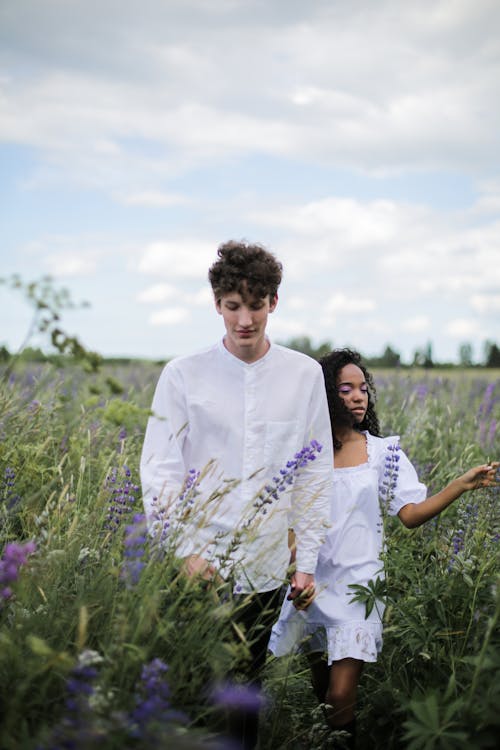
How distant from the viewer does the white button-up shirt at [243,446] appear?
9.40ft

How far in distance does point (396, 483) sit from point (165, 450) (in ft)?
3.88

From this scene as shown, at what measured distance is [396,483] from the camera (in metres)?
3.45

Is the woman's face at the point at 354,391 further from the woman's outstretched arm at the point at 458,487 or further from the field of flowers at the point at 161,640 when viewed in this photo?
the field of flowers at the point at 161,640

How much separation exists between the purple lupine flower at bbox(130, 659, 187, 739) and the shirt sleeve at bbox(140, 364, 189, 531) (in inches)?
27.8

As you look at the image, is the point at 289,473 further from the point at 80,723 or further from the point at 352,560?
the point at 80,723

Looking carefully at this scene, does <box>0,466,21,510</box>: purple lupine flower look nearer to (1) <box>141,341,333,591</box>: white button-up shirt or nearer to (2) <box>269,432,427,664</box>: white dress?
(1) <box>141,341,333,591</box>: white button-up shirt

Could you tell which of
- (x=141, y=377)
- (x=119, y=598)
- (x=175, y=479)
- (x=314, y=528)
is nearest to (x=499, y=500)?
(x=314, y=528)

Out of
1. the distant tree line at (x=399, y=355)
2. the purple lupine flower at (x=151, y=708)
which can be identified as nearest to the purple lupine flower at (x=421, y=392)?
the distant tree line at (x=399, y=355)

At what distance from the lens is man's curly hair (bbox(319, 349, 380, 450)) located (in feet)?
11.8

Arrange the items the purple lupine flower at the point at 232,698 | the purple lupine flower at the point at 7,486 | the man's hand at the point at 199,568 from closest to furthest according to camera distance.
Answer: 1. the purple lupine flower at the point at 232,698
2. the man's hand at the point at 199,568
3. the purple lupine flower at the point at 7,486

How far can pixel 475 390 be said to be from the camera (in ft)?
28.8

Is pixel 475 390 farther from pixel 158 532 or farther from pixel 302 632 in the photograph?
pixel 158 532

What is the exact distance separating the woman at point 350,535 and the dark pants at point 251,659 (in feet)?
0.48

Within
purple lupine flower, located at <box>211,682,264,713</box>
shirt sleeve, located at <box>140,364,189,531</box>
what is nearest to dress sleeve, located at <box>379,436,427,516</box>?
shirt sleeve, located at <box>140,364,189,531</box>
